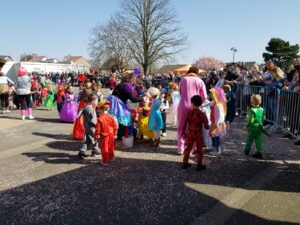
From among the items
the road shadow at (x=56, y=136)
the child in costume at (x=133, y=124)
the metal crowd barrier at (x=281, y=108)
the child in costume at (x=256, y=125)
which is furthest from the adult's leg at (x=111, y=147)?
the metal crowd barrier at (x=281, y=108)

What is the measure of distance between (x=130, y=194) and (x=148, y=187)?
1.19ft

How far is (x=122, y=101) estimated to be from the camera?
7359 millimetres

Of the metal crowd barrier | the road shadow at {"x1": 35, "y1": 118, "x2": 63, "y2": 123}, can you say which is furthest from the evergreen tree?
the road shadow at {"x1": 35, "y1": 118, "x2": 63, "y2": 123}

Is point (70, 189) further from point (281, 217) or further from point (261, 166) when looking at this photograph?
point (261, 166)

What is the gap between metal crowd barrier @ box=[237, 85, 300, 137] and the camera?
25.2 feet

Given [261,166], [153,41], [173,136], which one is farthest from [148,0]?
[261,166]

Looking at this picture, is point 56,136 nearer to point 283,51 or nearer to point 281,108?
point 281,108

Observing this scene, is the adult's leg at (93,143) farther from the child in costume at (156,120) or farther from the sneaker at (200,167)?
the sneaker at (200,167)

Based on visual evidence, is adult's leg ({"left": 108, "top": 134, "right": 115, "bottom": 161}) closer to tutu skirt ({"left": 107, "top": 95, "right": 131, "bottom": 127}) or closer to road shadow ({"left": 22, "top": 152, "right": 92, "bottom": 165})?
road shadow ({"left": 22, "top": 152, "right": 92, "bottom": 165})

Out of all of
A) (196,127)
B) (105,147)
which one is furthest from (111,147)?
(196,127)

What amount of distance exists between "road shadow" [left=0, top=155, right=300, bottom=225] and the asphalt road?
11 millimetres

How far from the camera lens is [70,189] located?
4879mm

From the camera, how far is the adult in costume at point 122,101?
7.12 metres

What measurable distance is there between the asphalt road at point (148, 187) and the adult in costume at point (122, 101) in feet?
2.38
